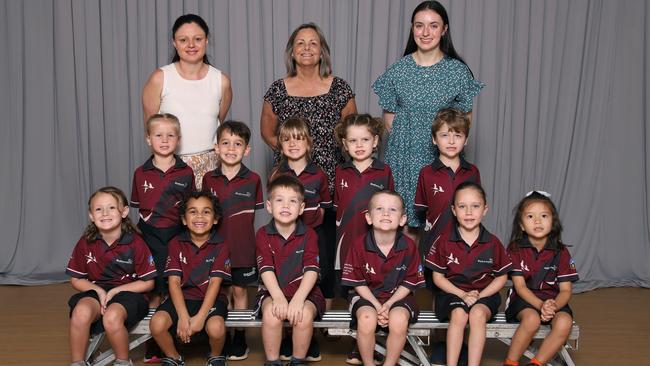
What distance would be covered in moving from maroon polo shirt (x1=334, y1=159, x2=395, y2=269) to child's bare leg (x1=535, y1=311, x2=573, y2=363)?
0.96m

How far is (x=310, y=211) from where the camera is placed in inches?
141

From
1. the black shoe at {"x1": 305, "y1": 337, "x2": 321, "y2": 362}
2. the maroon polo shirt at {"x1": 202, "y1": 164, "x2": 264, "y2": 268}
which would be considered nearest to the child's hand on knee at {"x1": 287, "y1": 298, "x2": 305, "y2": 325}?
the black shoe at {"x1": 305, "y1": 337, "x2": 321, "y2": 362}

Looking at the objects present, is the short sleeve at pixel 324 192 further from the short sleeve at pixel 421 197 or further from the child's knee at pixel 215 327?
the child's knee at pixel 215 327

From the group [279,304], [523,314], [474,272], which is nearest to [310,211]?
[279,304]

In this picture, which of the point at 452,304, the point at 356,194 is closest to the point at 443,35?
the point at 356,194

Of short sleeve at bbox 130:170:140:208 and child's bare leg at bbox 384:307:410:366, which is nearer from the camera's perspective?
child's bare leg at bbox 384:307:410:366

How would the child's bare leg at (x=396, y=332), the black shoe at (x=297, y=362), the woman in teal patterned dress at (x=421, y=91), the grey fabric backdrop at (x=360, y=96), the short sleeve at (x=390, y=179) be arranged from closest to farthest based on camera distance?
the child's bare leg at (x=396, y=332) → the black shoe at (x=297, y=362) → the short sleeve at (x=390, y=179) → the woman in teal patterned dress at (x=421, y=91) → the grey fabric backdrop at (x=360, y=96)

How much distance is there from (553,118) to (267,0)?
2.09 metres

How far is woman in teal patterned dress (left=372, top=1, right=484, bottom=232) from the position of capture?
A: 3.65 meters

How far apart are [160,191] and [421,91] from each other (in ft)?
4.56

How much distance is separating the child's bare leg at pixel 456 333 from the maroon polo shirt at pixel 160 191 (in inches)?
55.5

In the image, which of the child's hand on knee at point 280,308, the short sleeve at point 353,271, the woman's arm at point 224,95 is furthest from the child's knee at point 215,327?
the woman's arm at point 224,95

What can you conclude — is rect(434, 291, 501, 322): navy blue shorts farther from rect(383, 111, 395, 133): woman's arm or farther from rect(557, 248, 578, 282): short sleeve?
rect(383, 111, 395, 133): woman's arm

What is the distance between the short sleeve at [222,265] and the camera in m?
3.33
